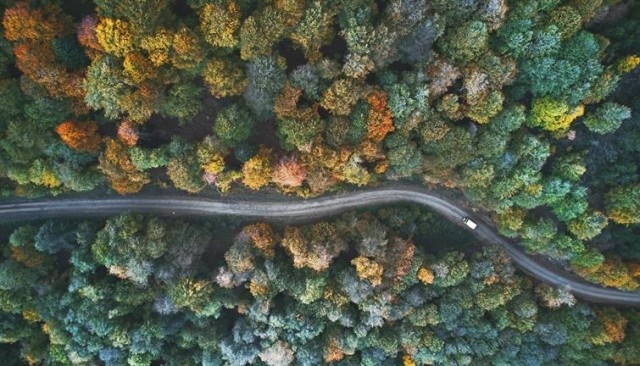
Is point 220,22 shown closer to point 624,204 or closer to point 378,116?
point 378,116

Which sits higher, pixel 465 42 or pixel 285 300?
pixel 465 42

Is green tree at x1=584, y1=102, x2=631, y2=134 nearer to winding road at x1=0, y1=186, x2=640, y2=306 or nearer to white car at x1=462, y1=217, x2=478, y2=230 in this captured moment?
white car at x1=462, y1=217, x2=478, y2=230

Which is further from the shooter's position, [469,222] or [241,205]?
[469,222]

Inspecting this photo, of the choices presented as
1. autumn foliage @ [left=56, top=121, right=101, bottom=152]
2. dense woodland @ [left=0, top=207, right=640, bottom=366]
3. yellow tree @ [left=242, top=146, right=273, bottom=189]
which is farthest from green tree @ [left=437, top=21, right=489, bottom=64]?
autumn foliage @ [left=56, top=121, right=101, bottom=152]

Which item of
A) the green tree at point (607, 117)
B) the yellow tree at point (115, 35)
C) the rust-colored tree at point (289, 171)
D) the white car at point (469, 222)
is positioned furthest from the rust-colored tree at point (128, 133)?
the green tree at point (607, 117)

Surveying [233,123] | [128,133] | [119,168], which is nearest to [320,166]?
[233,123]

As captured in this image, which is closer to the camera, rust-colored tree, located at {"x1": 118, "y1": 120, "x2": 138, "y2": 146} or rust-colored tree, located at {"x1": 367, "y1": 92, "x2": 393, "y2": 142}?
rust-colored tree, located at {"x1": 367, "y1": 92, "x2": 393, "y2": 142}
